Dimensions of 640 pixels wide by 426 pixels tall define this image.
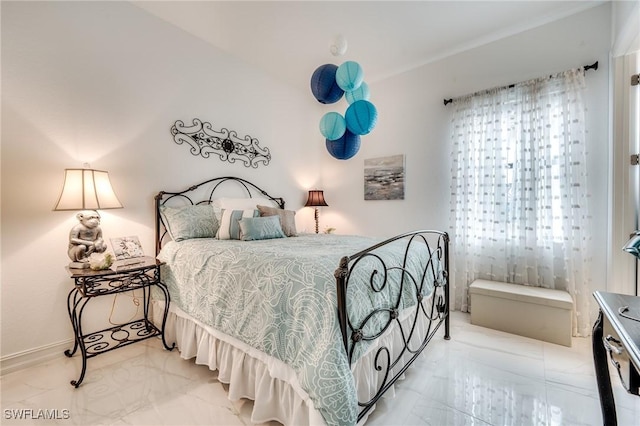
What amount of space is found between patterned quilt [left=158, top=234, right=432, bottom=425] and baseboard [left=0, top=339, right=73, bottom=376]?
3.28 ft

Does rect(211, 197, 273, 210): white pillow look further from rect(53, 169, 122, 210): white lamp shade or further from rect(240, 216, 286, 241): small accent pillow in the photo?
rect(53, 169, 122, 210): white lamp shade

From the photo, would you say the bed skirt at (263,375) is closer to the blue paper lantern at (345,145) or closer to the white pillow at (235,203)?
the white pillow at (235,203)

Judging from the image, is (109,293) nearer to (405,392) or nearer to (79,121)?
(79,121)

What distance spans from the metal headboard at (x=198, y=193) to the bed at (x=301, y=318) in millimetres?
254

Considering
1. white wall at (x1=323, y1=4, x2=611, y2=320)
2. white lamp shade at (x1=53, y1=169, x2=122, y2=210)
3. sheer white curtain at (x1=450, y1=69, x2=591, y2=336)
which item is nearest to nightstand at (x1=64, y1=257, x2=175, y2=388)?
white lamp shade at (x1=53, y1=169, x2=122, y2=210)

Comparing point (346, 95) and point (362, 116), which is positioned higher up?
point (346, 95)

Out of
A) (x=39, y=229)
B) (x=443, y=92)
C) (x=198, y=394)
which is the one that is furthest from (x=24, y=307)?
(x=443, y=92)

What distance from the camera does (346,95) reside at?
2.31 meters

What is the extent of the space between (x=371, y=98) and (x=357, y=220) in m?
1.76

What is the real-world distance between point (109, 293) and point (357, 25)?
10.2ft

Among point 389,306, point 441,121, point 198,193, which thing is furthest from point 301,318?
point 441,121

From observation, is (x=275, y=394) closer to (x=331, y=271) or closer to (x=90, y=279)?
(x=331, y=271)

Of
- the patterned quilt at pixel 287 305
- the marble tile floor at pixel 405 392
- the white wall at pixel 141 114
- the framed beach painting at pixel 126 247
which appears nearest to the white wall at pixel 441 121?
the white wall at pixel 141 114

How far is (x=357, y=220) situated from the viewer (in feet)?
13.0
